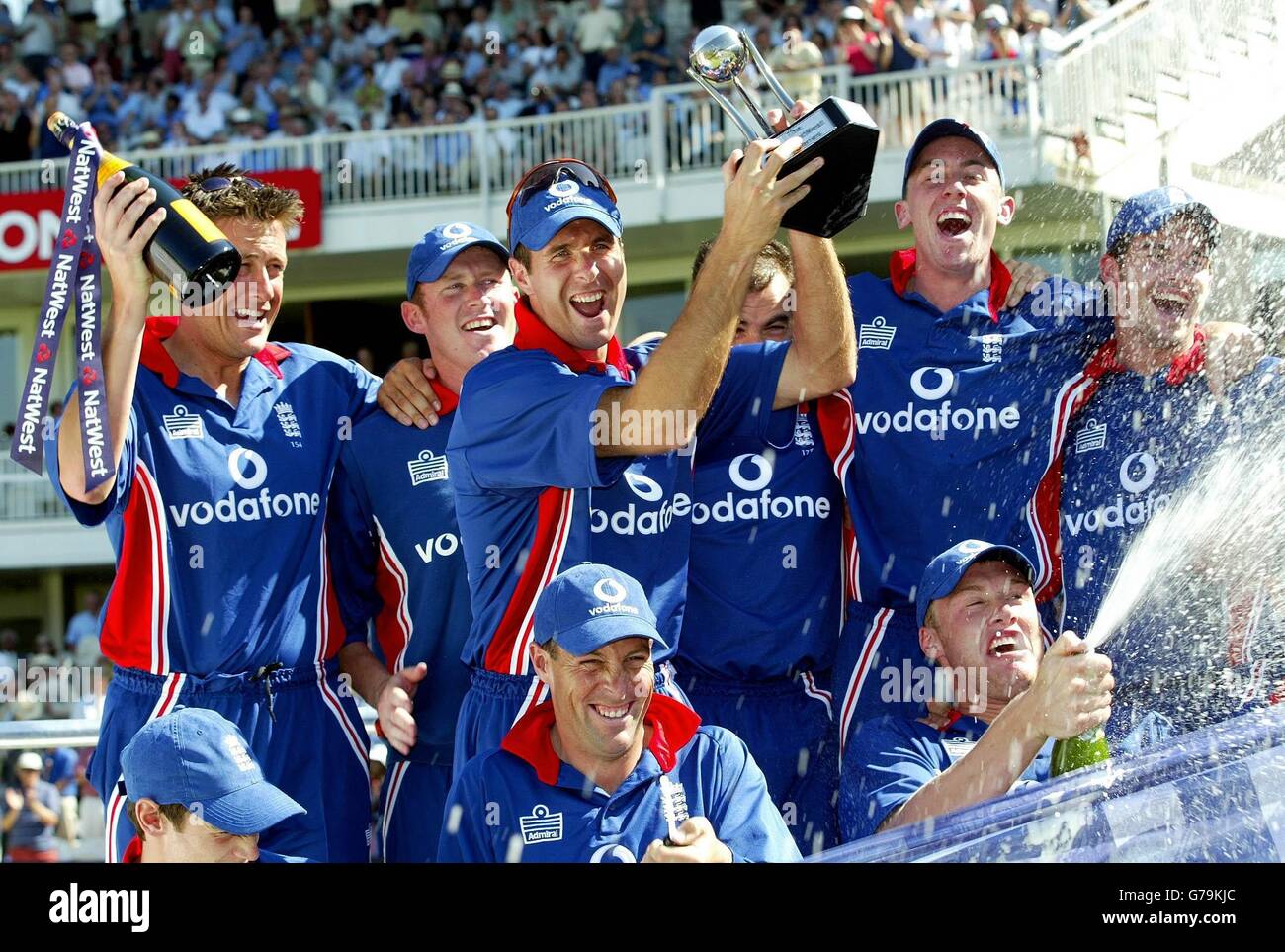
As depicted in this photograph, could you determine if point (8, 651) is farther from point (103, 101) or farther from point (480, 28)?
point (480, 28)

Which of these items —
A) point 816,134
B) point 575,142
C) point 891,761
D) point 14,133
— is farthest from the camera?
point 14,133

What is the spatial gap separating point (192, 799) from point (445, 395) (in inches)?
52.8

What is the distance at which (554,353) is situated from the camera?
3.71 meters

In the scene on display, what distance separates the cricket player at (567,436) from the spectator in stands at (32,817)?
4.08 m

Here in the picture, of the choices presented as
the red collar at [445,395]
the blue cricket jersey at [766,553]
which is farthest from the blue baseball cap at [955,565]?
the red collar at [445,395]

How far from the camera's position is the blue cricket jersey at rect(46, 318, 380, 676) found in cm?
406

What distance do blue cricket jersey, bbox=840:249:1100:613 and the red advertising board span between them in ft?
44.1

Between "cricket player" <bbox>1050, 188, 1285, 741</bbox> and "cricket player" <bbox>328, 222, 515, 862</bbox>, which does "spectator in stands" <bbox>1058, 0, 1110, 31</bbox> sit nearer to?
"cricket player" <bbox>1050, 188, 1285, 741</bbox>

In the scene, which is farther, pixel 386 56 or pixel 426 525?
pixel 386 56

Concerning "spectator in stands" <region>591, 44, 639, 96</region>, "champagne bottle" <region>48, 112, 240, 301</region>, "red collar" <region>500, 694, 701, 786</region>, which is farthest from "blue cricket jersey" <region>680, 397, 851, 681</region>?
"spectator in stands" <region>591, 44, 639, 96</region>

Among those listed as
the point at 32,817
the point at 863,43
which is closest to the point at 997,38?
the point at 863,43

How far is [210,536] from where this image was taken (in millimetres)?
4105

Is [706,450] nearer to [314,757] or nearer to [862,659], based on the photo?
[862,659]
